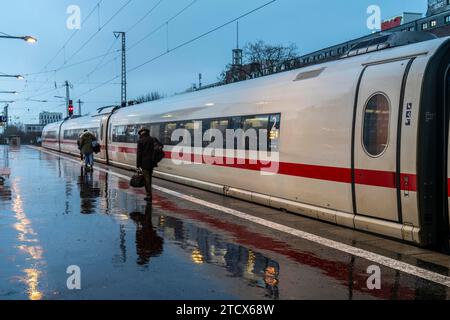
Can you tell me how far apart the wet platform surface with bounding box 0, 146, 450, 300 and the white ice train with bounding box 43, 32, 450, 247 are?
0.45 m

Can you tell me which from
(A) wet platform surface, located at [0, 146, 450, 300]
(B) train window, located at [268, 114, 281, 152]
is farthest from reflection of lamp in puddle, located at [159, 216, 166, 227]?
(B) train window, located at [268, 114, 281, 152]

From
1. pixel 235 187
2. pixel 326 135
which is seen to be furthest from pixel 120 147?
pixel 326 135

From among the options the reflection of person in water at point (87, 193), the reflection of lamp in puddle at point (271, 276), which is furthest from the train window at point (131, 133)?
the reflection of lamp in puddle at point (271, 276)

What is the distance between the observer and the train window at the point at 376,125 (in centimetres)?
759

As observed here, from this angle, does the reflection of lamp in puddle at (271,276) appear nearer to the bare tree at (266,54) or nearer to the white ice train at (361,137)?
the white ice train at (361,137)

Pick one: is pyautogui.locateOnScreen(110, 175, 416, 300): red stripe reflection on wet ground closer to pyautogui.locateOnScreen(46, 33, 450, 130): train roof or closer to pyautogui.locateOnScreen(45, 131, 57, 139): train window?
pyautogui.locateOnScreen(46, 33, 450, 130): train roof

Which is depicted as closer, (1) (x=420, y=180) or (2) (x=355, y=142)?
(1) (x=420, y=180)

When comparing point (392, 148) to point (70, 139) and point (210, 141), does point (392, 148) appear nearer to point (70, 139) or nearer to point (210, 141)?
point (210, 141)

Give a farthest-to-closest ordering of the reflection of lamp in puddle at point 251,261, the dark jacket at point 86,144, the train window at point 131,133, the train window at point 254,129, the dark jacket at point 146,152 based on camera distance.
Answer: the dark jacket at point 86,144, the train window at point 131,133, the dark jacket at point 146,152, the train window at point 254,129, the reflection of lamp in puddle at point 251,261

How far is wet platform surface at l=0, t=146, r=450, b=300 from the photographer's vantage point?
5.44 meters

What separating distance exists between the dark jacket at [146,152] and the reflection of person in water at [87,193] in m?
1.46

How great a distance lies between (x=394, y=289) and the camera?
5.57 m
